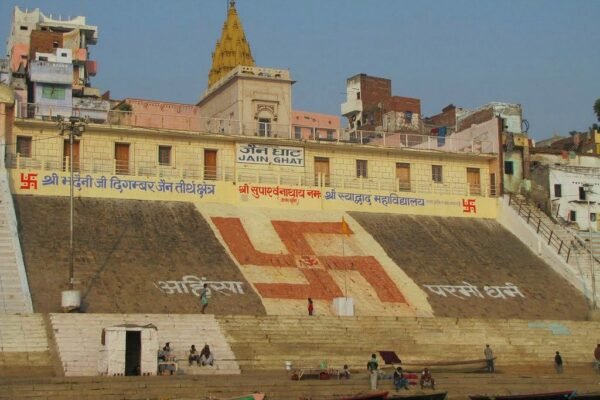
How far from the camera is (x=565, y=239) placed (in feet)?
182

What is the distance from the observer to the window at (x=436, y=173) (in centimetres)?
5834

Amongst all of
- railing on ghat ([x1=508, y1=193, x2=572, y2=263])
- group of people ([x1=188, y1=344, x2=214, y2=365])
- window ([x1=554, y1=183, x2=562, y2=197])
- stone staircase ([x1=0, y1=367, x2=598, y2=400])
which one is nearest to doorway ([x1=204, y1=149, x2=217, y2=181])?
railing on ghat ([x1=508, y1=193, x2=572, y2=263])

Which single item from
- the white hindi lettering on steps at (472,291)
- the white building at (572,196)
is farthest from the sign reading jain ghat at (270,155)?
the white building at (572,196)

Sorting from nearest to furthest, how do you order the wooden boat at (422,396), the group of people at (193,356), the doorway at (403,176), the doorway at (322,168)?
1. the wooden boat at (422,396)
2. the group of people at (193,356)
3. the doorway at (322,168)
4. the doorway at (403,176)

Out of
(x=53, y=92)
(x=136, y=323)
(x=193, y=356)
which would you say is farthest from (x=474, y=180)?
(x=53, y=92)

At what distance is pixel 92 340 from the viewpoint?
35.5 m

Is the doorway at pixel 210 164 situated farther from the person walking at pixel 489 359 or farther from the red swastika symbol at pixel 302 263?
the person walking at pixel 489 359

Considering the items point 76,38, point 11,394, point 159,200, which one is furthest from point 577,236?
point 76,38

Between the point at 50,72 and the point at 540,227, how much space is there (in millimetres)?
35637

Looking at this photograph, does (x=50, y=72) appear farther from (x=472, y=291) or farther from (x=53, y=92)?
(x=472, y=291)

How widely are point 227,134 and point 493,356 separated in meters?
19.3

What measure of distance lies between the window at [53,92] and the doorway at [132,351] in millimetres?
41729

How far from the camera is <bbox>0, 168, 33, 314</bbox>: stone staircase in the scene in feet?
125

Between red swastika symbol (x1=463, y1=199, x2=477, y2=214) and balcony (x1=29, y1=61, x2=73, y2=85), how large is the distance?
3053 cm
